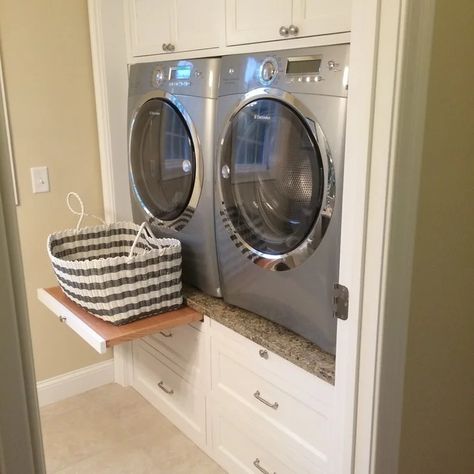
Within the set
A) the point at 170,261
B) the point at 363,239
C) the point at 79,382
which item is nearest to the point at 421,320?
the point at 363,239

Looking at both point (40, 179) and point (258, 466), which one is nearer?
point (258, 466)

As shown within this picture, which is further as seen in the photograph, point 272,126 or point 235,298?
point 235,298

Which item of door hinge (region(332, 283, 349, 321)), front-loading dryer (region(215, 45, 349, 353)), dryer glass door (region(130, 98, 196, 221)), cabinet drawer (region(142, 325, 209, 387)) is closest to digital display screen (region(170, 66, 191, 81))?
dryer glass door (region(130, 98, 196, 221))

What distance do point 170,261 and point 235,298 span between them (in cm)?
28

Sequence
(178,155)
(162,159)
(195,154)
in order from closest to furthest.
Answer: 1. (195,154)
2. (178,155)
3. (162,159)

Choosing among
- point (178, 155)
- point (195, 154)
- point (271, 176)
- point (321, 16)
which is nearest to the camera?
point (321, 16)

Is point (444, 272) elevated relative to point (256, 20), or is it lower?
lower

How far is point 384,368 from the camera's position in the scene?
122 centimetres

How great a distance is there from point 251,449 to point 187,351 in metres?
0.47

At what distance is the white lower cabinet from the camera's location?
1616mm

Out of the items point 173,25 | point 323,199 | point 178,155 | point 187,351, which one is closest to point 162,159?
point 178,155

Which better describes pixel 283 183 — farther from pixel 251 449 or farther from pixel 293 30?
pixel 251 449

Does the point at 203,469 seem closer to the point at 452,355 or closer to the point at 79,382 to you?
the point at 79,382

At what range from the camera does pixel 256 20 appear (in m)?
1.68
